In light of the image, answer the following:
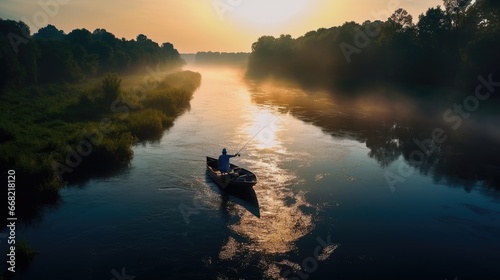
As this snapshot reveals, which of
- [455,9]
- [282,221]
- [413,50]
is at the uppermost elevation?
[455,9]

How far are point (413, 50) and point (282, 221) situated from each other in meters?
74.3

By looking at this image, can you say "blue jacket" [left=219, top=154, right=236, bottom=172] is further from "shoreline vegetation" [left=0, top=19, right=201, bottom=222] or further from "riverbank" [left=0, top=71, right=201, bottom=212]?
"riverbank" [left=0, top=71, right=201, bottom=212]

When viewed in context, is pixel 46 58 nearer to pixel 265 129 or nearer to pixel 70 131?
pixel 70 131

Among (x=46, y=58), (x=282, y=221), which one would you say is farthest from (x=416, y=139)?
(x=46, y=58)

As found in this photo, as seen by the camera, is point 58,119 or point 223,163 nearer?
point 223,163

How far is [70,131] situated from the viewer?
3253 centimetres

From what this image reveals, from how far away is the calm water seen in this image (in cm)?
1540

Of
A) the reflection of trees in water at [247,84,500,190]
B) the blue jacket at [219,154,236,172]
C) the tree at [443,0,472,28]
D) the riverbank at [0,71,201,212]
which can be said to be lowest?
the riverbank at [0,71,201,212]

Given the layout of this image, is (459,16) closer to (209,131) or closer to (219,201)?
(209,131)

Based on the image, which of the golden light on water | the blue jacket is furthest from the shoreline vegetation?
the golden light on water

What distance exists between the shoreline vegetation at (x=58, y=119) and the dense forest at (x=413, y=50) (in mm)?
50708

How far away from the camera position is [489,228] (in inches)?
768

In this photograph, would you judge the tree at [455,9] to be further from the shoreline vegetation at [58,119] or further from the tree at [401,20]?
the shoreline vegetation at [58,119]

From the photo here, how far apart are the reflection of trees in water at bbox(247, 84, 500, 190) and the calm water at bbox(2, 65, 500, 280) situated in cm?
31
